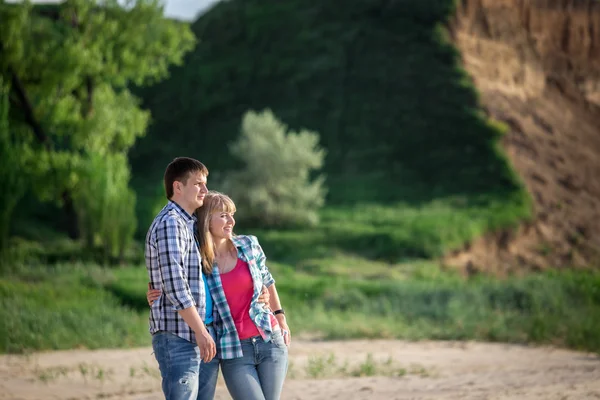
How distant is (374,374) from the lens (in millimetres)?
10250

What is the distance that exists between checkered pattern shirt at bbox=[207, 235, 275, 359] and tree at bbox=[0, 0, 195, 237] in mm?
19290

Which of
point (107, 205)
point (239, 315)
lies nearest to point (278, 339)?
point (239, 315)

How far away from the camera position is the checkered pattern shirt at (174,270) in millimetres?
4301

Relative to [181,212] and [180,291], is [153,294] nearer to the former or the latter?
[180,291]

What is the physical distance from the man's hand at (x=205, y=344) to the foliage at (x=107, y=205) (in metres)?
19.0

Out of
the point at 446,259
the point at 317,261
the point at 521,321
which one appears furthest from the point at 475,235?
the point at 521,321

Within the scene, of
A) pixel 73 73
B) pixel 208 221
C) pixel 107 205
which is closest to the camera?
pixel 208 221

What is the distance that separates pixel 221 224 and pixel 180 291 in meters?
0.51

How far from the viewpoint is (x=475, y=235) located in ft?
94.8

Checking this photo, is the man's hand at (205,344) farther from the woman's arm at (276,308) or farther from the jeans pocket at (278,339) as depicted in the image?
the woman's arm at (276,308)

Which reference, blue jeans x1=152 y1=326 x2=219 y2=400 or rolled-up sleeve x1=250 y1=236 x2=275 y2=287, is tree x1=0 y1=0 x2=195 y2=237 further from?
blue jeans x1=152 y1=326 x2=219 y2=400

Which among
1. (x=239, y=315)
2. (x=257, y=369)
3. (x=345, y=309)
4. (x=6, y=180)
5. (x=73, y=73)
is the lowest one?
(x=345, y=309)

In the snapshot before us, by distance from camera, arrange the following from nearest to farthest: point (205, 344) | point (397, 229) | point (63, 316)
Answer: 1. point (205, 344)
2. point (63, 316)
3. point (397, 229)

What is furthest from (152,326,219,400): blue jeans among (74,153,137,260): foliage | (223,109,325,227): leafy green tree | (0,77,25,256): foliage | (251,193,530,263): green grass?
(223,109,325,227): leafy green tree
